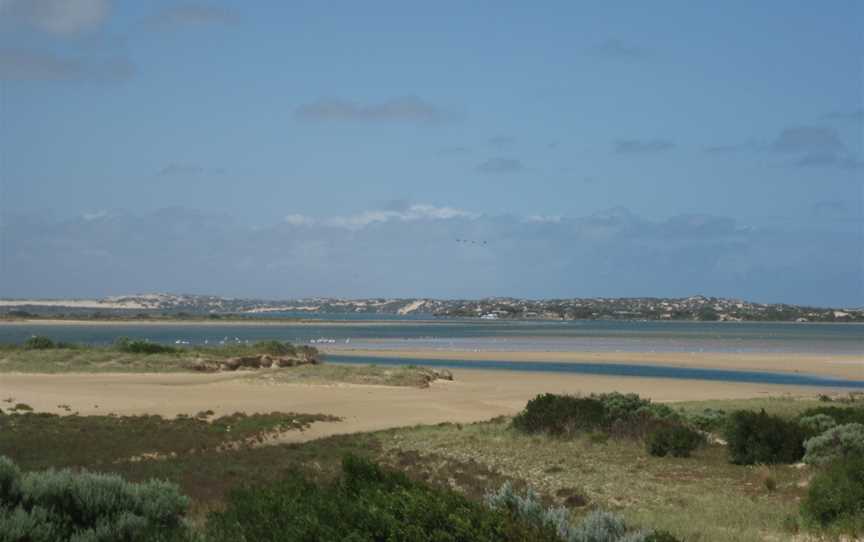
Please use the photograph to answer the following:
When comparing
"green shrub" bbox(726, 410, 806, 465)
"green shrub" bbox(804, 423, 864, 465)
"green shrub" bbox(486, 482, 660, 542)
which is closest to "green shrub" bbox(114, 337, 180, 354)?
"green shrub" bbox(726, 410, 806, 465)

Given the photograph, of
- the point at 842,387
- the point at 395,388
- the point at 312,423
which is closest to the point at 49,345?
the point at 395,388

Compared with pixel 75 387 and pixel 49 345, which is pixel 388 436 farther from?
pixel 49 345

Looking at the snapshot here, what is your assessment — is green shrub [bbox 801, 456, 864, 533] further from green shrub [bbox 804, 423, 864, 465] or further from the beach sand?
the beach sand

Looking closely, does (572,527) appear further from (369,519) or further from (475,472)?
(475,472)

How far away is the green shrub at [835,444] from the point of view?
55.8 feet

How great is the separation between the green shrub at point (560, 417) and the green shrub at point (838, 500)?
11.2 meters

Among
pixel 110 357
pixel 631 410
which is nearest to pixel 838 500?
pixel 631 410

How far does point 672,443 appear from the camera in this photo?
19.5 metres

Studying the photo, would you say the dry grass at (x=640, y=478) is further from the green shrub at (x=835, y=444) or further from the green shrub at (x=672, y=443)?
the green shrub at (x=835, y=444)

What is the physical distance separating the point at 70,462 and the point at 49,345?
4377cm

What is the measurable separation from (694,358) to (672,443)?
179 feet

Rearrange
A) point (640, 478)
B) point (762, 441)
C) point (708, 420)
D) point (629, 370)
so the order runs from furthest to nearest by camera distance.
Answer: point (629, 370)
point (708, 420)
point (762, 441)
point (640, 478)

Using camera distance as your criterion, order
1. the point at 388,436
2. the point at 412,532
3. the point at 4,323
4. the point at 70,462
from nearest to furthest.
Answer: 1. the point at 412,532
2. the point at 70,462
3. the point at 388,436
4. the point at 4,323

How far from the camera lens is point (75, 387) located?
42.3m
